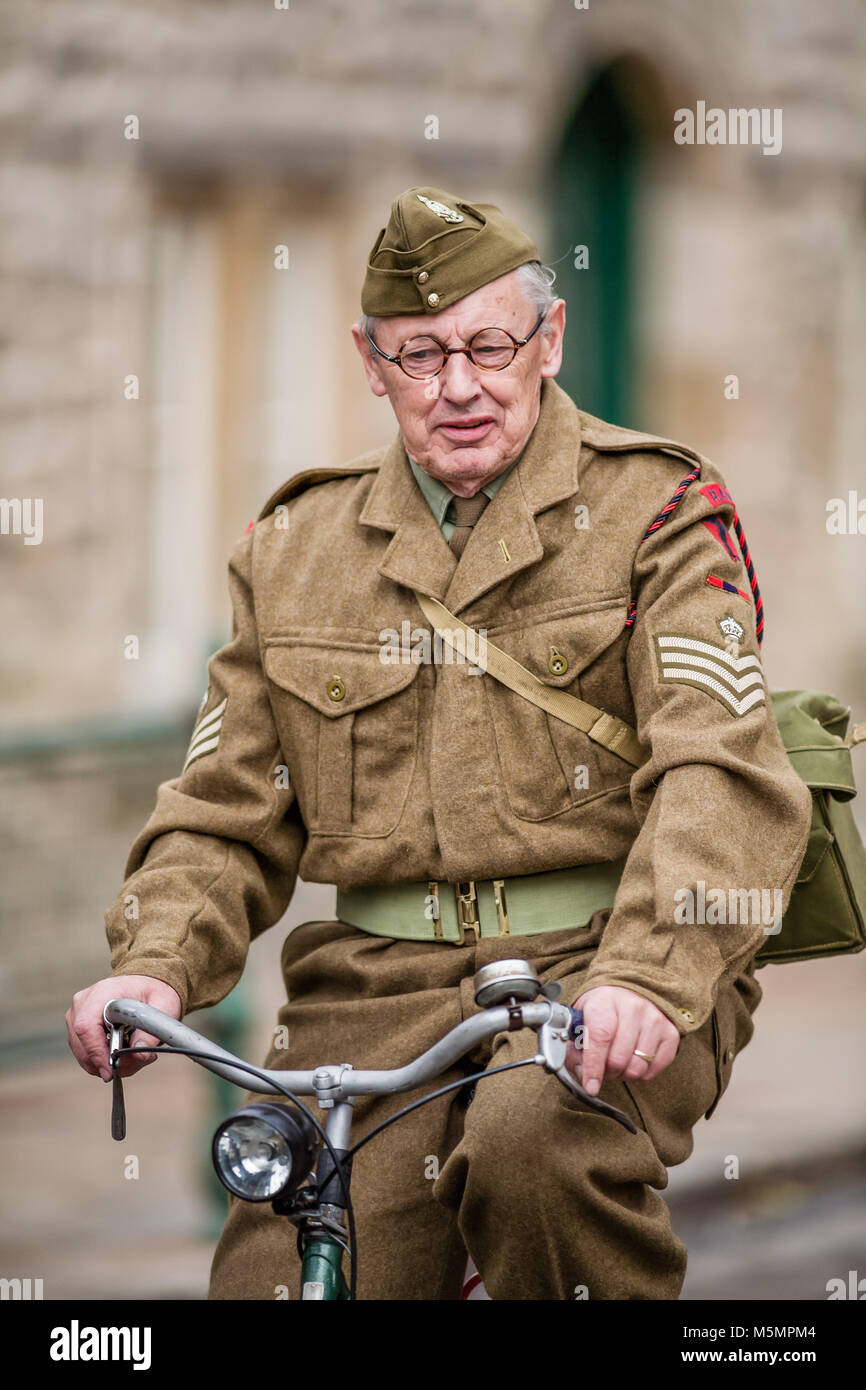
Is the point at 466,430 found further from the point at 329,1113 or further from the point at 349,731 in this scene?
the point at 329,1113

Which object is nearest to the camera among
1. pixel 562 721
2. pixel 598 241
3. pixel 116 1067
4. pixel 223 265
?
pixel 116 1067

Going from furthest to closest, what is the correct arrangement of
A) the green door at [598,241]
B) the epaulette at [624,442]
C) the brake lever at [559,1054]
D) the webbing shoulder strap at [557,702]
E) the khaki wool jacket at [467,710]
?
the green door at [598,241] < the epaulette at [624,442] < the webbing shoulder strap at [557,702] < the khaki wool jacket at [467,710] < the brake lever at [559,1054]

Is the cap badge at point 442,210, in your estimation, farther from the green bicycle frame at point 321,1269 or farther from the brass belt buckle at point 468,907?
the green bicycle frame at point 321,1269

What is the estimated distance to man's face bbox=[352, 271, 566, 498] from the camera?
353 centimetres

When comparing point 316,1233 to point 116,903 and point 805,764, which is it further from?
point 805,764

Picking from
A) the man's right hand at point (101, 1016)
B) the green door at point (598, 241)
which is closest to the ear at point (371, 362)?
the man's right hand at point (101, 1016)

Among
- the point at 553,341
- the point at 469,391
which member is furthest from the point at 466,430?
the point at 553,341

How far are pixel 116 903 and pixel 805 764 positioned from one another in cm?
115

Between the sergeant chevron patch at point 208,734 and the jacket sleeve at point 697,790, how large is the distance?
2.41 ft

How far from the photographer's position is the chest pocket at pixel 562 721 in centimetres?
349

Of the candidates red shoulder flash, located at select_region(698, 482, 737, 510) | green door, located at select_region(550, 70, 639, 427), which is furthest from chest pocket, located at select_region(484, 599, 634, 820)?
green door, located at select_region(550, 70, 639, 427)

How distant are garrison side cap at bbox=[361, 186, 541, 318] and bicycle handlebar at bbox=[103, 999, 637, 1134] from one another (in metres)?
1.23

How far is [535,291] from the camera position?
11.9 ft

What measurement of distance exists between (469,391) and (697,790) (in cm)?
79
